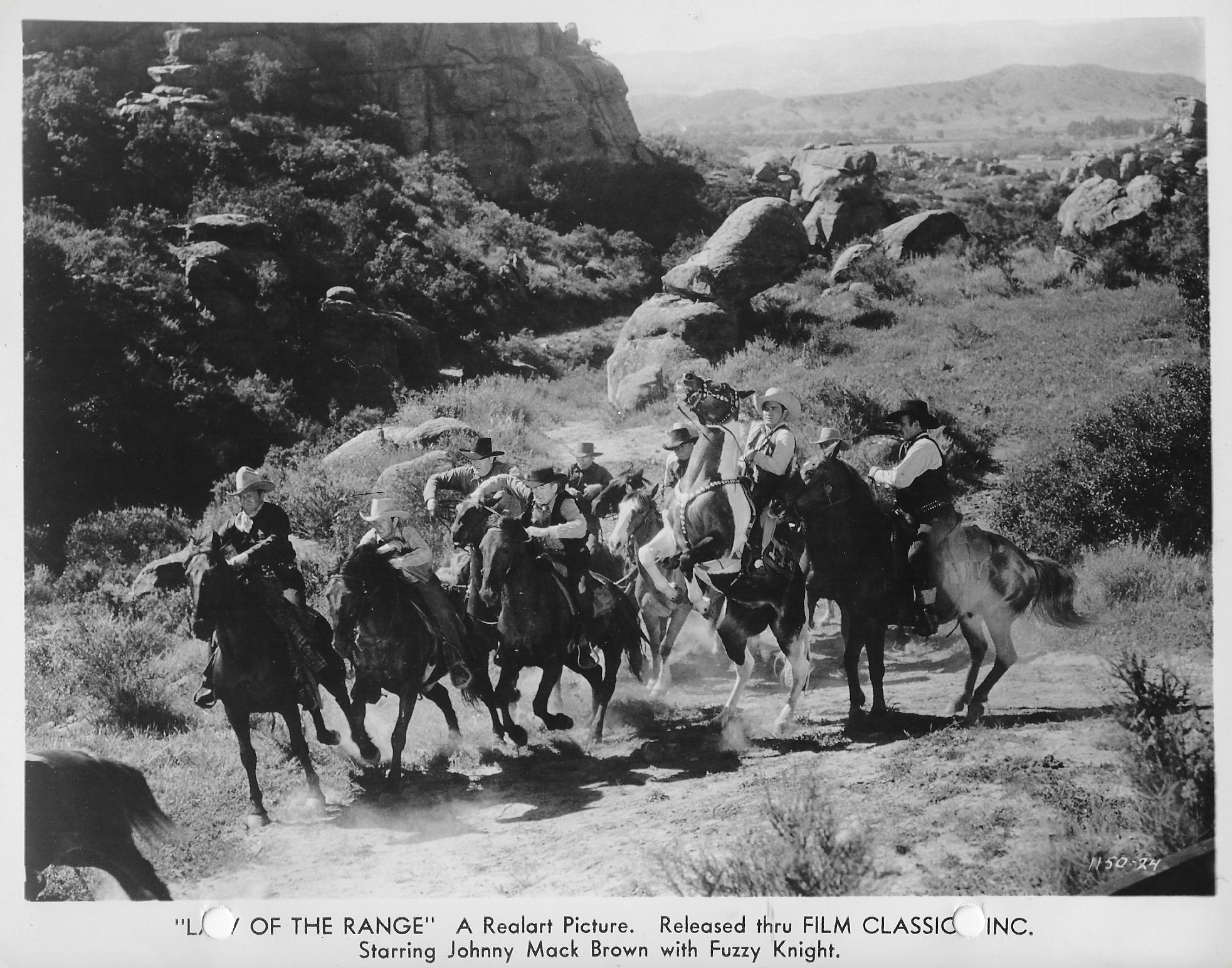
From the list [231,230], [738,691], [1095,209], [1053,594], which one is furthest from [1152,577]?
[231,230]

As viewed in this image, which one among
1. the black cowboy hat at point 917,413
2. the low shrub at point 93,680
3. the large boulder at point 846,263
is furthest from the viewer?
the large boulder at point 846,263

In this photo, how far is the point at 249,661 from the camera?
6.43 meters

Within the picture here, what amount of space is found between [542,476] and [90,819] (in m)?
3.65

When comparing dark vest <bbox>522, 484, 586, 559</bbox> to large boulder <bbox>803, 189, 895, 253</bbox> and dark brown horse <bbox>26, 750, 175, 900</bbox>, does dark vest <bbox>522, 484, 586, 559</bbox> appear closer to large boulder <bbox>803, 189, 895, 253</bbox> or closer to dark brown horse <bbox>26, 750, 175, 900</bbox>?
dark brown horse <bbox>26, 750, 175, 900</bbox>

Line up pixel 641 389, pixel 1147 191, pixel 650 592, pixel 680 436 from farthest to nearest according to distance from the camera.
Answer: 1. pixel 1147 191
2. pixel 641 389
3. pixel 650 592
4. pixel 680 436

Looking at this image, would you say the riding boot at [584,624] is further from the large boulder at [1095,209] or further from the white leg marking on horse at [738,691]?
the large boulder at [1095,209]

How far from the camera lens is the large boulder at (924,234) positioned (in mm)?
12195

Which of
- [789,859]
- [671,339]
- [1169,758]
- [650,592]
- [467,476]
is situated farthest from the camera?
[671,339]

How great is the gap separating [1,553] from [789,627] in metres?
5.65

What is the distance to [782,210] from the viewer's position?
12.3 metres

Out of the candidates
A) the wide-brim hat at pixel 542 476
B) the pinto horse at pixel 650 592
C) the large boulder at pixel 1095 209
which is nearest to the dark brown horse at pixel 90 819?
the wide-brim hat at pixel 542 476

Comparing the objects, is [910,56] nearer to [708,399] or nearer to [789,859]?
[708,399]

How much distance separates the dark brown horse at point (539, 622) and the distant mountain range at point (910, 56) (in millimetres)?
4275

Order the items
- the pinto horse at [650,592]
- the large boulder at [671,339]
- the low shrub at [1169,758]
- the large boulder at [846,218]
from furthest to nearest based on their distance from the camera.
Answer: the large boulder at [846,218] → the large boulder at [671,339] → the pinto horse at [650,592] → the low shrub at [1169,758]
